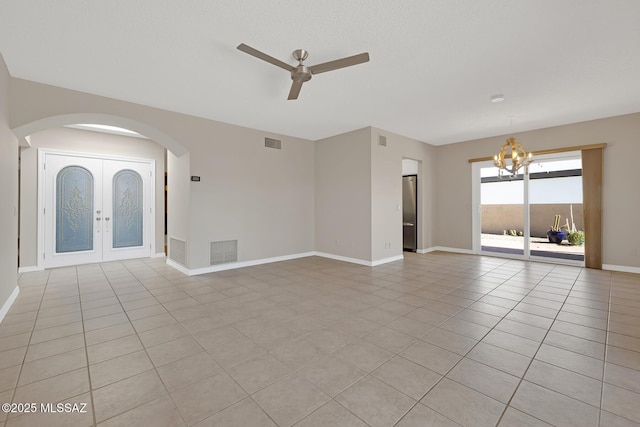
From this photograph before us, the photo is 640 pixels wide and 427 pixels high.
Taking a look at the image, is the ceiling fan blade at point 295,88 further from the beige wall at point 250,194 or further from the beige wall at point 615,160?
the beige wall at point 615,160

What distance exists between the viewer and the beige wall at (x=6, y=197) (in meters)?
3.03

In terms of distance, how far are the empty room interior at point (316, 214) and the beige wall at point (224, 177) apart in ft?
0.14

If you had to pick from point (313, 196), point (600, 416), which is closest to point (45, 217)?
point (313, 196)

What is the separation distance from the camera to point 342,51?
291 cm

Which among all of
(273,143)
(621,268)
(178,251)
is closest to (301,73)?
(273,143)

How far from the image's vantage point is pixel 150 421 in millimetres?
1551

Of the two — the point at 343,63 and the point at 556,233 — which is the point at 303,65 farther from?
the point at 556,233

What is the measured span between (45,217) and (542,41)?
27.2 ft

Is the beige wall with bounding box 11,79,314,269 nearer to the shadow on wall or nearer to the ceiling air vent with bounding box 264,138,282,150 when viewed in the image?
the ceiling air vent with bounding box 264,138,282,150

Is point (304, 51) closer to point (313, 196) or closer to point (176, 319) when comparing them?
point (176, 319)

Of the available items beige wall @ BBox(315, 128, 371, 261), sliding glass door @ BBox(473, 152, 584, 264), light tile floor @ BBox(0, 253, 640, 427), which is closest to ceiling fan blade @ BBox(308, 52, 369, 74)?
light tile floor @ BBox(0, 253, 640, 427)

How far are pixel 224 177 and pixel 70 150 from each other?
3356 millimetres

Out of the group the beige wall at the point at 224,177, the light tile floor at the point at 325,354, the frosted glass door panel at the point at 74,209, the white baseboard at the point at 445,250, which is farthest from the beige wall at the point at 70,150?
the white baseboard at the point at 445,250

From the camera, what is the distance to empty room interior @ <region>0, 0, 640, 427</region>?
1897mm
